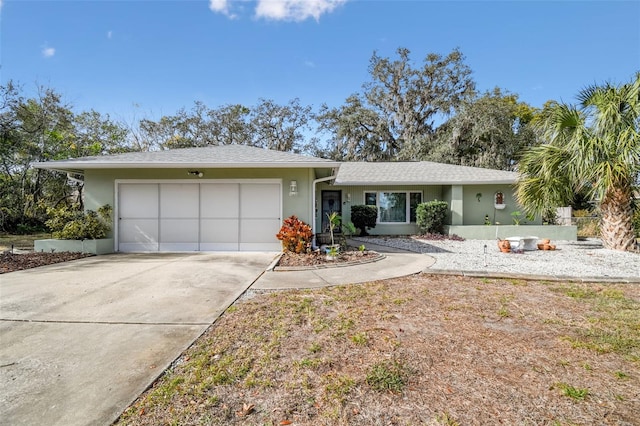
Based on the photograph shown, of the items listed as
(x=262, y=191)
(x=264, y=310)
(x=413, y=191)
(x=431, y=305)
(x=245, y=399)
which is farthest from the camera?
A: (x=413, y=191)

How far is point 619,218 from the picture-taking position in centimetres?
909

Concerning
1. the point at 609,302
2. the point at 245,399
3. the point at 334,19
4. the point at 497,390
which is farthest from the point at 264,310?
the point at 334,19

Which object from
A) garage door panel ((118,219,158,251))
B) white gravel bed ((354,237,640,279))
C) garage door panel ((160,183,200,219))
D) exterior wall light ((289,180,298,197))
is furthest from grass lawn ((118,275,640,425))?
garage door panel ((118,219,158,251))

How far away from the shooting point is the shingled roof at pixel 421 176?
13.1 meters

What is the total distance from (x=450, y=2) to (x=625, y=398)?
13172mm

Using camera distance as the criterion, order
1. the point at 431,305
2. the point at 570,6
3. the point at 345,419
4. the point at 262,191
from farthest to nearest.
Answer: the point at 570,6 < the point at 262,191 < the point at 431,305 < the point at 345,419

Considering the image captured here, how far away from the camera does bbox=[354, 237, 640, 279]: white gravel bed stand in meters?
6.50

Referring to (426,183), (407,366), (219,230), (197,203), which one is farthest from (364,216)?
(407,366)

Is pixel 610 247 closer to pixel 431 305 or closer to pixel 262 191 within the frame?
pixel 431 305

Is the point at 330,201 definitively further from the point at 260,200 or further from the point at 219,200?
the point at 219,200

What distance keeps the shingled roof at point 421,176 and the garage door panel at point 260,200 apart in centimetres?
503

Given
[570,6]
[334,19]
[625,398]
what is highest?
[334,19]

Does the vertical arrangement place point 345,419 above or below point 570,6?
below

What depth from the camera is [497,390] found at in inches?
90.5
